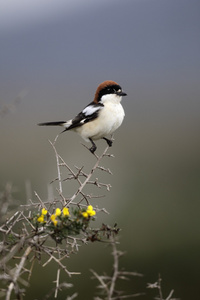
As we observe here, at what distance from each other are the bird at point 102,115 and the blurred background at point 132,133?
2.05ft

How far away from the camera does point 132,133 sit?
90.0ft

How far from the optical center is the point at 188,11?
88062 millimetres

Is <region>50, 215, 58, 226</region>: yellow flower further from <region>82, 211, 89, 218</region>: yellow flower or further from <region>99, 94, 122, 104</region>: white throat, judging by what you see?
<region>99, 94, 122, 104</region>: white throat

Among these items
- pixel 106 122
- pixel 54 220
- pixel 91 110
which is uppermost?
pixel 91 110

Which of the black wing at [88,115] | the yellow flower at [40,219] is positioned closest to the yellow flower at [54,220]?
the yellow flower at [40,219]

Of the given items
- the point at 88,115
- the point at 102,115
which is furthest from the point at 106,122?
the point at 88,115

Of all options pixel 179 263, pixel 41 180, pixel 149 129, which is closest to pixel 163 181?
pixel 41 180

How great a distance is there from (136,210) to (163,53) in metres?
61.1

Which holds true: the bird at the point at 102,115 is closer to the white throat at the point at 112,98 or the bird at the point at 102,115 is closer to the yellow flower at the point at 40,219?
the white throat at the point at 112,98

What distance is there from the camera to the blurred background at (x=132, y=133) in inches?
353

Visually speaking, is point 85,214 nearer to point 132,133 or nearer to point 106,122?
point 106,122

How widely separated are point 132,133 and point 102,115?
931 inches

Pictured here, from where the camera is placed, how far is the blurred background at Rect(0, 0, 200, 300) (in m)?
8.98

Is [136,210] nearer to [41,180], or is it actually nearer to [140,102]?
[41,180]
